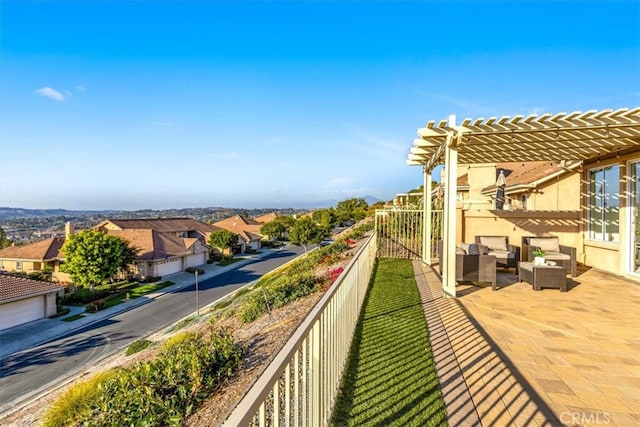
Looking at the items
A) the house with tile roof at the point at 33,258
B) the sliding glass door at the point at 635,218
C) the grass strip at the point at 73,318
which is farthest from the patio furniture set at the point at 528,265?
the house with tile roof at the point at 33,258

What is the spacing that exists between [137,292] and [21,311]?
7957 mm

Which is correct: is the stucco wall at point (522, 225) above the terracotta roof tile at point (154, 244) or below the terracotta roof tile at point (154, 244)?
above

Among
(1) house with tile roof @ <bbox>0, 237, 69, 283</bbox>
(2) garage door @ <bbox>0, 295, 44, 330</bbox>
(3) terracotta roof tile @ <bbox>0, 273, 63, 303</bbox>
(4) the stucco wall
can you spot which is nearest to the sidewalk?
(2) garage door @ <bbox>0, 295, 44, 330</bbox>

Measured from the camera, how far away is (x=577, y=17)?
42.3ft

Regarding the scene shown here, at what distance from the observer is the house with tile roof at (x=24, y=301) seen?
20656 millimetres

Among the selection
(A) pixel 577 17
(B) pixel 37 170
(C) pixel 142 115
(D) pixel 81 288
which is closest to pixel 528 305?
(A) pixel 577 17

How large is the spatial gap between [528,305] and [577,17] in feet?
43.8

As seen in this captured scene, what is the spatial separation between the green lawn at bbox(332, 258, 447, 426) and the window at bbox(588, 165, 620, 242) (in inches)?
274

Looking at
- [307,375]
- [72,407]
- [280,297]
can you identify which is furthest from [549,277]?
[72,407]

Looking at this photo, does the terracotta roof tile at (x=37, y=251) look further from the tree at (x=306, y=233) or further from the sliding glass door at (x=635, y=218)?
the sliding glass door at (x=635, y=218)

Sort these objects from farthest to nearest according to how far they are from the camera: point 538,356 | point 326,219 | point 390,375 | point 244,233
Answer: point 244,233
point 326,219
point 538,356
point 390,375

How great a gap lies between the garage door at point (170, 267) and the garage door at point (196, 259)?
67.2 inches

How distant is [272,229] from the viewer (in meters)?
64.6

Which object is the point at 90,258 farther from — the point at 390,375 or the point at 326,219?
the point at 326,219
